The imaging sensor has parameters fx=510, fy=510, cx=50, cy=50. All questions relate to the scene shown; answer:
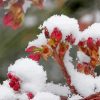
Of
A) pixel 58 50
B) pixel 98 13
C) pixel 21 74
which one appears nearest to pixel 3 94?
pixel 21 74

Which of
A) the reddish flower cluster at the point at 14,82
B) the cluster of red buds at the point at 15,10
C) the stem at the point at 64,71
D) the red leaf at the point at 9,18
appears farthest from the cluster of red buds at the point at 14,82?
the red leaf at the point at 9,18

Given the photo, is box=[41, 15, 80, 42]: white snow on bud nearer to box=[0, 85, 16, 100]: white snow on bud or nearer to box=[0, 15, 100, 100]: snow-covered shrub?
box=[0, 15, 100, 100]: snow-covered shrub

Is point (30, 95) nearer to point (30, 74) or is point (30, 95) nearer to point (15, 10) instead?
point (30, 74)

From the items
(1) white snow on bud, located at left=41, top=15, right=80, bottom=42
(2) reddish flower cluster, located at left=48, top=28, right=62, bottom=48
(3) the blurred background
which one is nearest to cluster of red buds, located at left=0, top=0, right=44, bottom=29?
(1) white snow on bud, located at left=41, top=15, right=80, bottom=42

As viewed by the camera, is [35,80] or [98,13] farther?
[98,13]

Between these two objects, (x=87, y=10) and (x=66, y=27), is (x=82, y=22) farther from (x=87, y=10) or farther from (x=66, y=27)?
(x=66, y=27)

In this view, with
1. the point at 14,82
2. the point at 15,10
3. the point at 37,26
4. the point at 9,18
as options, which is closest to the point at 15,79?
the point at 14,82

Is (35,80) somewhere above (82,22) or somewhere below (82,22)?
below
